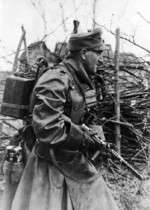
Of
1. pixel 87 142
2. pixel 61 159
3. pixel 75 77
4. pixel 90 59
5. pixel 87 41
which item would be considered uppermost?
pixel 87 41

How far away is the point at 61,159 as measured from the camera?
2373 mm

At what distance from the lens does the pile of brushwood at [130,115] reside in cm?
→ 505

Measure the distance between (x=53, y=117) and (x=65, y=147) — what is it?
0.33 meters

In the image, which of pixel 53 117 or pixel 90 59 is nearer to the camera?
pixel 53 117

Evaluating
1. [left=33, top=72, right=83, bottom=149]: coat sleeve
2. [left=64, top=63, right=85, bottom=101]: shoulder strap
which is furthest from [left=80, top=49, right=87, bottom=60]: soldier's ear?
[left=33, top=72, right=83, bottom=149]: coat sleeve

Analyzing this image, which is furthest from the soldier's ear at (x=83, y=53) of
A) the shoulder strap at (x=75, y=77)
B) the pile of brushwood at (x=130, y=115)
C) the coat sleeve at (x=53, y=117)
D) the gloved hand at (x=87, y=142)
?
the pile of brushwood at (x=130, y=115)

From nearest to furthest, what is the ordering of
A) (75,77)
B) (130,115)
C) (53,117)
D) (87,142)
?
1. (53,117)
2. (87,142)
3. (75,77)
4. (130,115)

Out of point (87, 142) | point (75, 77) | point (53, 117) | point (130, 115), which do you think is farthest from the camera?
point (130, 115)

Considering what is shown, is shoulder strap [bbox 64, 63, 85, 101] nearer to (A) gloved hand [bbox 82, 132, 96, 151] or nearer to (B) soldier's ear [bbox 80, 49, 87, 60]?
(B) soldier's ear [bbox 80, 49, 87, 60]

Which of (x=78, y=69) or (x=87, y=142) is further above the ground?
(x=78, y=69)

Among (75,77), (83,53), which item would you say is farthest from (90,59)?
(75,77)

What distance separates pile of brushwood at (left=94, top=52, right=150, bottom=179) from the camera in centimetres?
505

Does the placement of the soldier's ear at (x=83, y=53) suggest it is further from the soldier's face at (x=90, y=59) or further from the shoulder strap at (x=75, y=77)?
the shoulder strap at (x=75, y=77)

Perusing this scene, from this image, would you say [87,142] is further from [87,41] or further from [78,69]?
[87,41]
